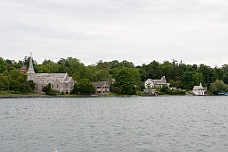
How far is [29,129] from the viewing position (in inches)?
1524

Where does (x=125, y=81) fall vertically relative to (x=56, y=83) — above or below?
above

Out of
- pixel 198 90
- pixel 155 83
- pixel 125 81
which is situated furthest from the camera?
pixel 155 83

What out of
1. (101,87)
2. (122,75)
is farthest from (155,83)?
(101,87)

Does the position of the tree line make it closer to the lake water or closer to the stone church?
the stone church

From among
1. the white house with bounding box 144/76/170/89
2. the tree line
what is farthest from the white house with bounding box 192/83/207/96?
the white house with bounding box 144/76/170/89

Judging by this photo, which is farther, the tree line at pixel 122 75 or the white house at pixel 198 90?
the white house at pixel 198 90

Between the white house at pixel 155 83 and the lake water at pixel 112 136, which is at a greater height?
the white house at pixel 155 83

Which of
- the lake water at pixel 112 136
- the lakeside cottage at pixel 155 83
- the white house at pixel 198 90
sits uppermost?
the lakeside cottage at pixel 155 83

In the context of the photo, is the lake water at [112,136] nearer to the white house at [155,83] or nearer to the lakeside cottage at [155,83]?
the lakeside cottage at [155,83]

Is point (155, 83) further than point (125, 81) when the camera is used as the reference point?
Yes

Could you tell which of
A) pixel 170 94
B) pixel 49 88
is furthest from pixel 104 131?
pixel 170 94

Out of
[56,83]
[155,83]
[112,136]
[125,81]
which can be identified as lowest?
[112,136]

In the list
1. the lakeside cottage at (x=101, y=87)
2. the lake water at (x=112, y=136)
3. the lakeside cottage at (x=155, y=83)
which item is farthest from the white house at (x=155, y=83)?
the lake water at (x=112, y=136)

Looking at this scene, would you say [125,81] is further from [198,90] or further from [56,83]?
[198,90]
